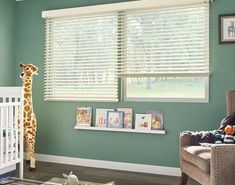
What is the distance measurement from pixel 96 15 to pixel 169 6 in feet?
3.13

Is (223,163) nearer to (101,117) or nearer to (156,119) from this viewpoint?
(156,119)

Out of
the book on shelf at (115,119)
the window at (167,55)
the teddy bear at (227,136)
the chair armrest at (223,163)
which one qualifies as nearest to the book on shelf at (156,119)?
the window at (167,55)

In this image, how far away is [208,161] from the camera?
2209mm

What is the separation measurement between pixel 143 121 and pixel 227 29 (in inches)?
55.8

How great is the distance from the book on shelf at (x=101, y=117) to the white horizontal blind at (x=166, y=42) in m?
0.55

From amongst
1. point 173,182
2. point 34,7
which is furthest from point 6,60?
point 173,182

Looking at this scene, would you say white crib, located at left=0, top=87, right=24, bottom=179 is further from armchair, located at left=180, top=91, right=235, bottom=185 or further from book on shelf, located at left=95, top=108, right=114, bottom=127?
armchair, located at left=180, top=91, right=235, bottom=185

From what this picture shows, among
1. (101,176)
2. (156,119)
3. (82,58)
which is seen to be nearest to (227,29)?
(156,119)

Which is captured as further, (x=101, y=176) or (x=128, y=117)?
(x=128, y=117)

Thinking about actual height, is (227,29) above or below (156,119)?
above

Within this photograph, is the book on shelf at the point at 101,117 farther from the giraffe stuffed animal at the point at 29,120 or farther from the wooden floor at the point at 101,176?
the giraffe stuffed animal at the point at 29,120

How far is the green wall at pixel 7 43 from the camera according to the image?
3.95 meters

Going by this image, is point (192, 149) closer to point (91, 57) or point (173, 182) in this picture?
point (173, 182)

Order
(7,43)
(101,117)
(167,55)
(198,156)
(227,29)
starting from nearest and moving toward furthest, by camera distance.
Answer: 1. (198,156)
2. (227,29)
3. (167,55)
4. (101,117)
5. (7,43)
